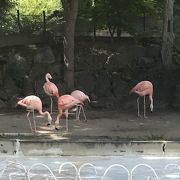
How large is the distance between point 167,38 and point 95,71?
8.18ft

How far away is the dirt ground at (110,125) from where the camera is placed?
11.6m

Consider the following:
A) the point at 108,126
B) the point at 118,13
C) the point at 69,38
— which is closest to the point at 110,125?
the point at 108,126

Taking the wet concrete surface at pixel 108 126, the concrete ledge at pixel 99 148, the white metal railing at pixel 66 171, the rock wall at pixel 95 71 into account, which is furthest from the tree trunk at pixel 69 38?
the white metal railing at pixel 66 171

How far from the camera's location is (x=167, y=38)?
694 inches

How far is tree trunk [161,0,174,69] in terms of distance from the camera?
57.2 feet

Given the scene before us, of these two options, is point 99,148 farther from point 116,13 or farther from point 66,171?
point 116,13

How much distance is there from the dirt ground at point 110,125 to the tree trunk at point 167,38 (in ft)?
8.47

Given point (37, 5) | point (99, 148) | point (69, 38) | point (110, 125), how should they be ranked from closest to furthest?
1. point (99, 148)
2. point (110, 125)
3. point (69, 38)
4. point (37, 5)

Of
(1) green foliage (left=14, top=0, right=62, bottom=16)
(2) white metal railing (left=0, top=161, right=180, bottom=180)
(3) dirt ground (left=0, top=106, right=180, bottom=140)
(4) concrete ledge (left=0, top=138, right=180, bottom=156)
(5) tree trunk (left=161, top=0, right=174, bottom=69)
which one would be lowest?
(3) dirt ground (left=0, top=106, right=180, bottom=140)

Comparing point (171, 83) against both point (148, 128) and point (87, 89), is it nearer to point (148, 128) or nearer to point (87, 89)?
point (87, 89)

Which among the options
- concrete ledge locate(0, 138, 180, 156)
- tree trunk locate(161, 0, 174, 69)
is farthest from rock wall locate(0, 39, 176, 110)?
concrete ledge locate(0, 138, 180, 156)

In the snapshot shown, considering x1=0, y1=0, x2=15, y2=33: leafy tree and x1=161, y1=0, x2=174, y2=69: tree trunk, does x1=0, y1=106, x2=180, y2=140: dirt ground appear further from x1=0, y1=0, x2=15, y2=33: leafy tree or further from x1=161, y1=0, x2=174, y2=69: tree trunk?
x1=0, y1=0, x2=15, y2=33: leafy tree

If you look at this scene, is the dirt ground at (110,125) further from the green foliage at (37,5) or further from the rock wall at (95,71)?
the green foliage at (37,5)

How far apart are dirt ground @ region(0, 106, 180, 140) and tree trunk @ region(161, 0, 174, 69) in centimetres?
258
